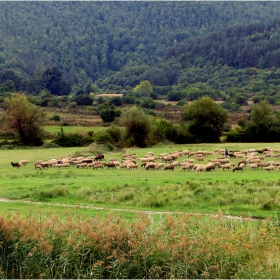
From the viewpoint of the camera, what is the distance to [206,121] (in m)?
74.0

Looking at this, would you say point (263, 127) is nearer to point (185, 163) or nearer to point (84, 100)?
point (185, 163)

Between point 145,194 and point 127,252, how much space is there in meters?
11.9

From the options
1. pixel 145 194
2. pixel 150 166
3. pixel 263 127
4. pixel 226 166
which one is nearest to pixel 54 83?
pixel 263 127

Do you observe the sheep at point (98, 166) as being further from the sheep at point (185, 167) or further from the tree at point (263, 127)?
the tree at point (263, 127)

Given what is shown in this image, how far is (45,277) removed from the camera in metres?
13.4

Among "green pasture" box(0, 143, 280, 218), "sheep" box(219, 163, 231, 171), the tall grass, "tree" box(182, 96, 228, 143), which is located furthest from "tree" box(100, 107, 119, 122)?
the tall grass

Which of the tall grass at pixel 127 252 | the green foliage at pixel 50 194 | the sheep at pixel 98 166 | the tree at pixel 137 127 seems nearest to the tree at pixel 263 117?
the tree at pixel 137 127

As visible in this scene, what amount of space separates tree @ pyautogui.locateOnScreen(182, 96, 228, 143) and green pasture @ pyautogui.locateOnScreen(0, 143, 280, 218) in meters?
38.6

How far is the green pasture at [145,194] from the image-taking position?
22.6m

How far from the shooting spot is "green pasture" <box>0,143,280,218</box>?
22.6 meters

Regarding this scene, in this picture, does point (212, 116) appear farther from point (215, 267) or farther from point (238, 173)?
point (215, 267)

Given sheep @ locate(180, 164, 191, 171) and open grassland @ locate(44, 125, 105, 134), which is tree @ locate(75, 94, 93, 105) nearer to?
open grassland @ locate(44, 125, 105, 134)

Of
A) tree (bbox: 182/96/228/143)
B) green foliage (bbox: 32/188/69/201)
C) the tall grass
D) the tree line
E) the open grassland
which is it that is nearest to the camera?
the tall grass

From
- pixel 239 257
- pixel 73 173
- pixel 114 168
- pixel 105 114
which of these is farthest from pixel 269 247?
pixel 105 114
